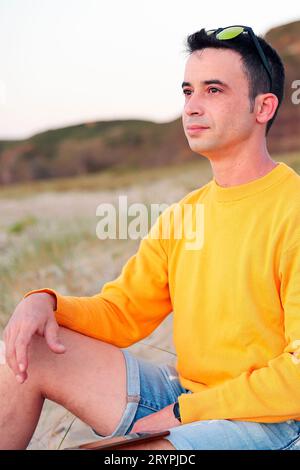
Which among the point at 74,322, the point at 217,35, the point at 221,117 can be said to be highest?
the point at 217,35

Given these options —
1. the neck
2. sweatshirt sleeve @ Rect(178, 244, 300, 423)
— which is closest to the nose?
the neck

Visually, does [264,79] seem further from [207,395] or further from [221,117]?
[207,395]

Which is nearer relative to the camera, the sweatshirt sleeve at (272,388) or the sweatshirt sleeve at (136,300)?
the sweatshirt sleeve at (272,388)

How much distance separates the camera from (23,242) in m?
7.20

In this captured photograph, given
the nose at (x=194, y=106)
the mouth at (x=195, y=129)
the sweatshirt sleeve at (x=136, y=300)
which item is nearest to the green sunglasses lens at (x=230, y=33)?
the nose at (x=194, y=106)

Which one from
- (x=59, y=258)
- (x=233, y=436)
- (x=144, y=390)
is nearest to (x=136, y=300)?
(x=144, y=390)

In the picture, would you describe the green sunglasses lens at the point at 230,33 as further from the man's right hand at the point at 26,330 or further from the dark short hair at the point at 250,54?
the man's right hand at the point at 26,330

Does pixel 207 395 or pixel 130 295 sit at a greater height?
pixel 130 295

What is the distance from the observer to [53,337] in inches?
88.7

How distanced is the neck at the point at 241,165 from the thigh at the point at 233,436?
0.80 m

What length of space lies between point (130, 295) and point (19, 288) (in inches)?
123

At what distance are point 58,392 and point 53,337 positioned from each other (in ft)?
0.72

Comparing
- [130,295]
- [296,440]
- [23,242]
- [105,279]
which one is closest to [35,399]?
[130,295]

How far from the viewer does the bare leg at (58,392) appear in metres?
2.31
